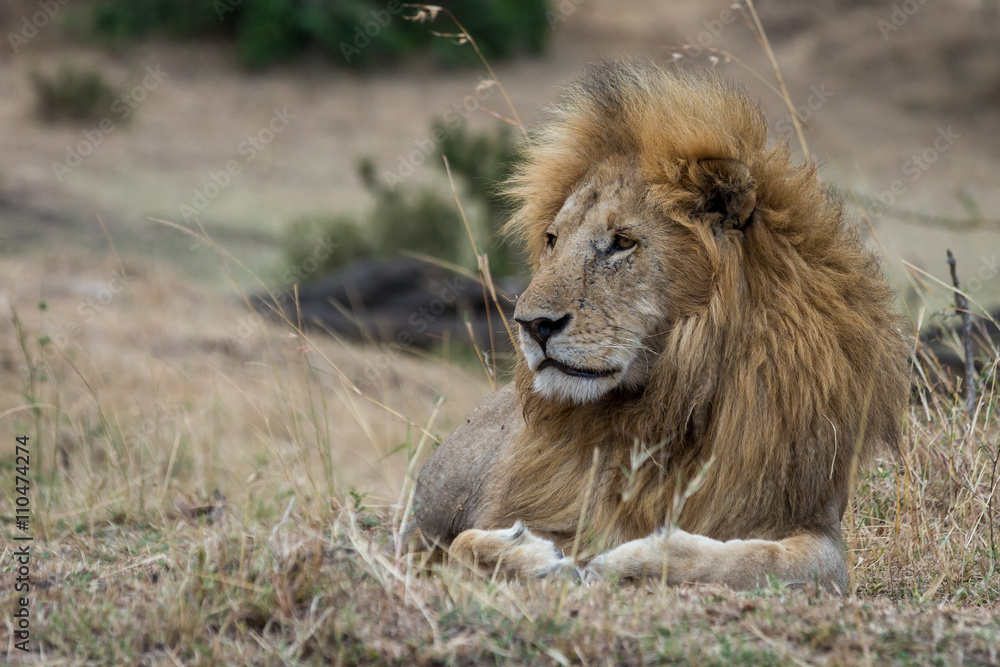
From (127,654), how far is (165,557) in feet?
3.36

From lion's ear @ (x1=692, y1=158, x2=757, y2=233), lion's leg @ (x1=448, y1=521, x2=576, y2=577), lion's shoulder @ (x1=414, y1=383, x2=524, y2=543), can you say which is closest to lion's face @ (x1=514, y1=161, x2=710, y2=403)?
lion's ear @ (x1=692, y1=158, x2=757, y2=233)

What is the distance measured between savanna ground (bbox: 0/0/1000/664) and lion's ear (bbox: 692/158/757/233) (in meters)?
1.15

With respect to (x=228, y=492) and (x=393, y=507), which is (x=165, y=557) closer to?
(x=393, y=507)

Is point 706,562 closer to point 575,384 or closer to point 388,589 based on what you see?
point 575,384

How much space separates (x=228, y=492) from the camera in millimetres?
5395

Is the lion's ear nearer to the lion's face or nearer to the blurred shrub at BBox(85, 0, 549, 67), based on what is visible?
the lion's face

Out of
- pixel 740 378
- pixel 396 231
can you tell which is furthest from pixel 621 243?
pixel 396 231

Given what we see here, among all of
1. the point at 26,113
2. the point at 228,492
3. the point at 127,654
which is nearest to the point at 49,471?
the point at 228,492

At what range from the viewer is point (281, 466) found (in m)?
5.14

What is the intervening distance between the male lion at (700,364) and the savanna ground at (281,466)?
28 cm

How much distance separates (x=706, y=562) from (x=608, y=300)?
84 cm

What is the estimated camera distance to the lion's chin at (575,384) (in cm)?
312

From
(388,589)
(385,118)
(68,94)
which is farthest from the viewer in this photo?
(385,118)

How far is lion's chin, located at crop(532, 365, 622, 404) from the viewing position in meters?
3.12
